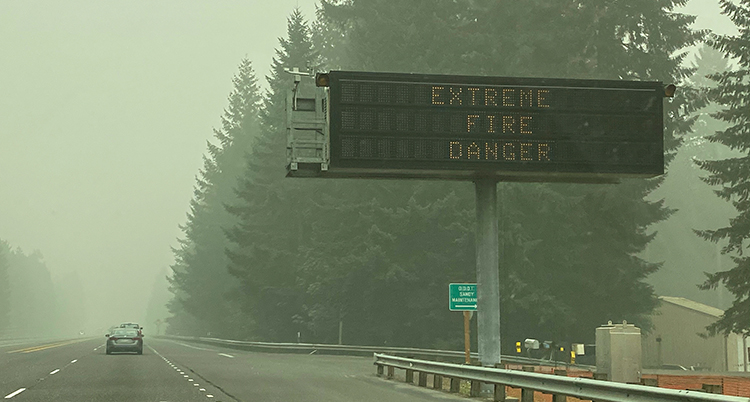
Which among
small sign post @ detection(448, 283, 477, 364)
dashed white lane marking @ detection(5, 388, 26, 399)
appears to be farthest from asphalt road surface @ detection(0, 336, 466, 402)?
small sign post @ detection(448, 283, 477, 364)

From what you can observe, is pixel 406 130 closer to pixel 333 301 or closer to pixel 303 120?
pixel 303 120

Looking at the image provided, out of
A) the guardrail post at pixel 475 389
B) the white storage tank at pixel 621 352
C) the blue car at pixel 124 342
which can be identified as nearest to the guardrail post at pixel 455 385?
the guardrail post at pixel 475 389

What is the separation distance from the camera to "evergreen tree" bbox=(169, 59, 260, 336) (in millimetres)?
98875

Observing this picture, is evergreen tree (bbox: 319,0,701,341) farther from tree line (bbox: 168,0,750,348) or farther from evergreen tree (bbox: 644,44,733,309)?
evergreen tree (bbox: 644,44,733,309)

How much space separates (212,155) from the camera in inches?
4203

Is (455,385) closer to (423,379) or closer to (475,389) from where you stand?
(475,389)

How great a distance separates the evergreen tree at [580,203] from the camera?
153 feet

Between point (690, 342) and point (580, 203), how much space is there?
33.1ft

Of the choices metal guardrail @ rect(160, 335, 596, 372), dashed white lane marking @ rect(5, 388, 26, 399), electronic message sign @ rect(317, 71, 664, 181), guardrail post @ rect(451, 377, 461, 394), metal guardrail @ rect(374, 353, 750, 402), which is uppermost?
electronic message sign @ rect(317, 71, 664, 181)

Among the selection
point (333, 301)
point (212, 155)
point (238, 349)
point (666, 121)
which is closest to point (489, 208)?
point (666, 121)

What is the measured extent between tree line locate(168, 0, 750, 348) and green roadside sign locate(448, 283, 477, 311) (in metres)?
15.8

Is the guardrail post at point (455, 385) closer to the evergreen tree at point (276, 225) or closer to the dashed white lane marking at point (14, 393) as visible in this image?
the dashed white lane marking at point (14, 393)

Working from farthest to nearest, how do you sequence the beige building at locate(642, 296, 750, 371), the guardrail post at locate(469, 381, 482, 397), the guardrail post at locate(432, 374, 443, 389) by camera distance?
1. the beige building at locate(642, 296, 750, 371)
2. the guardrail post at locate(432, 374, 443, 389)
3. the guardrail post at locate(469, 381, 482, 397)

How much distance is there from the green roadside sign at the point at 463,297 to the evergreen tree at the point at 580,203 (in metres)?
18.8
